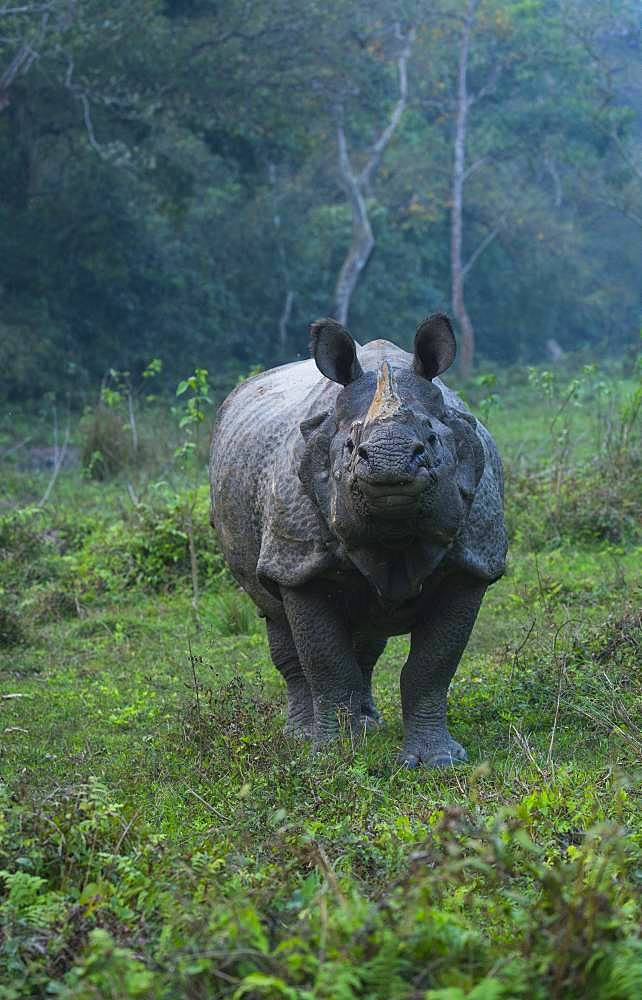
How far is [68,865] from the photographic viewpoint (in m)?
4.03

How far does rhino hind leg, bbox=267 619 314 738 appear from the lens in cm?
667

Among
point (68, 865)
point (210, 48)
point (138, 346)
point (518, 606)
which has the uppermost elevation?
point (210, 48)

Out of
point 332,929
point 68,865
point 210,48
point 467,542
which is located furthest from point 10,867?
point 210,48

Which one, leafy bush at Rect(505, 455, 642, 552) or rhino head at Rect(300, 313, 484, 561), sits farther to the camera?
leafy bush at Rect(505, 455, 642, 552)

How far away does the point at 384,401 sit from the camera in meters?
4.90

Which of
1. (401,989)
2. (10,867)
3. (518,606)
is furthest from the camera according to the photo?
(518,606)

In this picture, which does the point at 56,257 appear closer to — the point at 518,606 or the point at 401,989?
the point at 518,606

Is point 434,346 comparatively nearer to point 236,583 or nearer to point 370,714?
point 370,714

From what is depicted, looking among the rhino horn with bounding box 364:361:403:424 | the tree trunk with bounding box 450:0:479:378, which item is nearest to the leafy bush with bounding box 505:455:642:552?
the rhino horn with bounding box 364:361:403:424

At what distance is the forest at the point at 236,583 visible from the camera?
130 inches

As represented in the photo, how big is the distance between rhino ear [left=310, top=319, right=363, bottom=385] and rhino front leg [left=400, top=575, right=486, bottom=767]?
0.93 metres

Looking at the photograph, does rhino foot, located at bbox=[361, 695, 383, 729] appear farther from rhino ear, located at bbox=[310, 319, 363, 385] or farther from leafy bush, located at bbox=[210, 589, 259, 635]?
leafy bush, located at bbox=[210, 589, 259, 635]

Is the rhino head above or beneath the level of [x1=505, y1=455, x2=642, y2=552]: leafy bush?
above

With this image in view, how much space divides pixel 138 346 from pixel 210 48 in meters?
6.66
